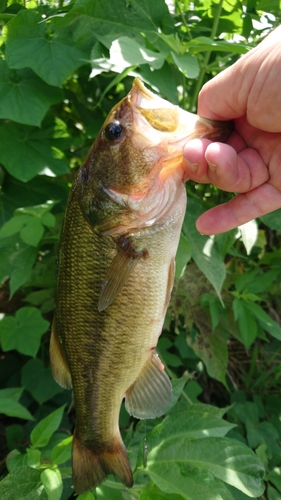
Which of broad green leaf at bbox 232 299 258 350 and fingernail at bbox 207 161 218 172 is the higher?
fingernail at bbox 207 161 218 172

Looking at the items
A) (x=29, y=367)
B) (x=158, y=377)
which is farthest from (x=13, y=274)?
(x=158, y=377)

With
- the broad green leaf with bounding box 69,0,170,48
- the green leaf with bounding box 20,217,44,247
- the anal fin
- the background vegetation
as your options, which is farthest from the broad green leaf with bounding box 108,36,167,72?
the anal fin

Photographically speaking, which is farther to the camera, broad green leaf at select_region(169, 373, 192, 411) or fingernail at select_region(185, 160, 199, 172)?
broad green leaf at select_region(169, 373, 192, 411)

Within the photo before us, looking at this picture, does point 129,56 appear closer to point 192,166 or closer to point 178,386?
point 192,166

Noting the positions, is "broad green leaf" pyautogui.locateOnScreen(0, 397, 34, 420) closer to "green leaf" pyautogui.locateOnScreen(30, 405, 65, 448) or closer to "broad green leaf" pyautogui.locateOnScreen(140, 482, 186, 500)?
"green leaf" pyautogui.locateOnScreen(30, 405, 65, 448)

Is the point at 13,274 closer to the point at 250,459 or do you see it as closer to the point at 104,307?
the point at 104,307

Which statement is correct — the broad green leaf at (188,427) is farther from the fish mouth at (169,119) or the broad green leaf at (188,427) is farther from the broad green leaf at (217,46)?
the broad green leaf at (217,46)
